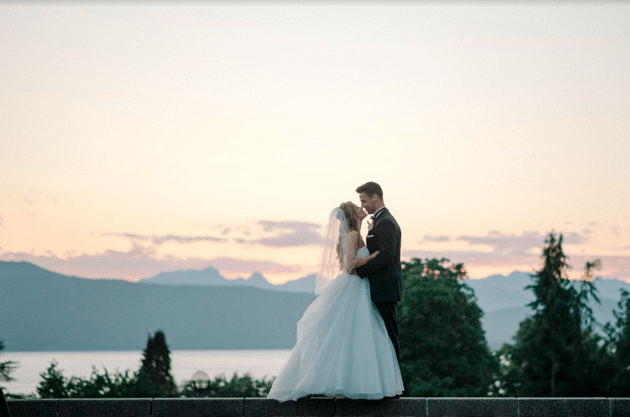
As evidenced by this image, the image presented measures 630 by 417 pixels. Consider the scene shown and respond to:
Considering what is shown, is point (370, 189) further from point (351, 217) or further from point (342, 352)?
point (342, 352)

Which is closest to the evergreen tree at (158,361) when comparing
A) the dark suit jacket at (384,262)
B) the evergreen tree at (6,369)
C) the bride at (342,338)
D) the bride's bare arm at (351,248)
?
the evergreen tree at (6,369)

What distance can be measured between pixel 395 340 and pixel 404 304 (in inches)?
1527

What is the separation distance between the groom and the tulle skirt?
5.7 inches

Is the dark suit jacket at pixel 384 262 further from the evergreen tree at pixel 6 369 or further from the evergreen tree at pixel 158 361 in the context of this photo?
the evergreen tree at pixel 158 361

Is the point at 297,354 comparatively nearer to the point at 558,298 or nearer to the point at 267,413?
the point at 267,413

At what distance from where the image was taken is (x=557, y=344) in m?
49.8

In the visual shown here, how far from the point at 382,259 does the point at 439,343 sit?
38302 mm

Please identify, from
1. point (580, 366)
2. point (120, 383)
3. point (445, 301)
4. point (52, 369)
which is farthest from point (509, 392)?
point (52, 369)

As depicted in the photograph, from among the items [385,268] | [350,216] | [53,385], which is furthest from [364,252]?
[53,385]

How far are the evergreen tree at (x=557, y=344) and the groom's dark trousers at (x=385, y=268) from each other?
42.8m

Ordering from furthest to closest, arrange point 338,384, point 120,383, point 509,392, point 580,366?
point 509,392 < point 580,366 < point 120,383 < point 338,384

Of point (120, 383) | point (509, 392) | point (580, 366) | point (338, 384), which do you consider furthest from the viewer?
point (509, 392)

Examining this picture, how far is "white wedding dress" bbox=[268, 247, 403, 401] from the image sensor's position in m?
8.67

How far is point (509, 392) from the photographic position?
2066 inches
